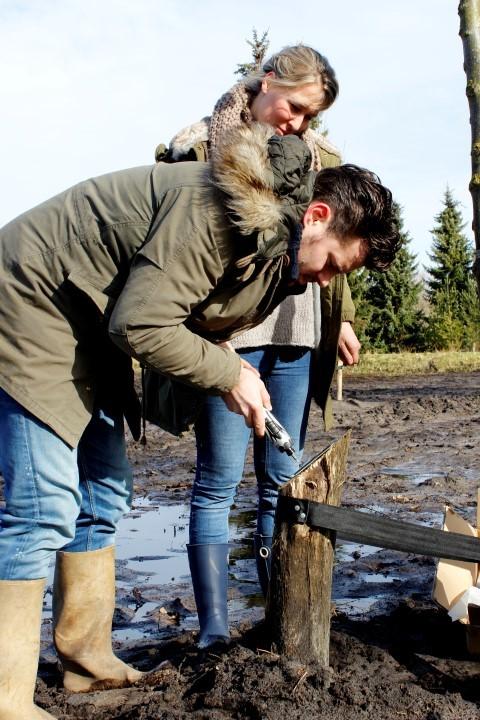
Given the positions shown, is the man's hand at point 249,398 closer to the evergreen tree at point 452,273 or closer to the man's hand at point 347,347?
the man's hand at point 347,347

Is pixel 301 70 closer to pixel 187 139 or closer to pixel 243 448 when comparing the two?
pixel 187 139

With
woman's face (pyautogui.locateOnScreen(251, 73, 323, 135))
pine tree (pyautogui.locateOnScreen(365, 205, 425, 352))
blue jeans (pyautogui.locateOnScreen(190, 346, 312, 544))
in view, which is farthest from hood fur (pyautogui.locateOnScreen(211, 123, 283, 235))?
pine tree (pyautogui.locateOnScreen(365, 205, 425, 352))

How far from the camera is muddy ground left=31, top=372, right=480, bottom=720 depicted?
9.33 feet

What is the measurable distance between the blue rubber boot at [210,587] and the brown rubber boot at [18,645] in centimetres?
86

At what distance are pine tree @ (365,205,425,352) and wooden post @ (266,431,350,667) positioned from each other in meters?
25.2

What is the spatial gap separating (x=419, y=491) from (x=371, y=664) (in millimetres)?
3773

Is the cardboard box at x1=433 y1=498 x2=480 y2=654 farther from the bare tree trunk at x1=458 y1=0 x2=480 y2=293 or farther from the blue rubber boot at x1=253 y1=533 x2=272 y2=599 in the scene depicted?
the bare tree trunk at x1=458 y1=0 x2=480 y2=293

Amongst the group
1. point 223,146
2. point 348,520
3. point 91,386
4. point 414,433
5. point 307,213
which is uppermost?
point 223,146

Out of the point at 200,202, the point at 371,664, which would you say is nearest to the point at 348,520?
the point at 371,664

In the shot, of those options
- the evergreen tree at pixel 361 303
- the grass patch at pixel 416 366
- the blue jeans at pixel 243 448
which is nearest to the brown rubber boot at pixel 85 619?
the blue jeans at pixel 243 448

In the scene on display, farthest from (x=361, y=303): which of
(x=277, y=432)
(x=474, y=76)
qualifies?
(x=277, y=432)

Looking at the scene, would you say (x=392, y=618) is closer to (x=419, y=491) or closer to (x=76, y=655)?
(x=76, y=655)

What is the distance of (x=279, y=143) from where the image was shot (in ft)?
8.77

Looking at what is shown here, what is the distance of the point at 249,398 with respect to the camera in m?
2.90
